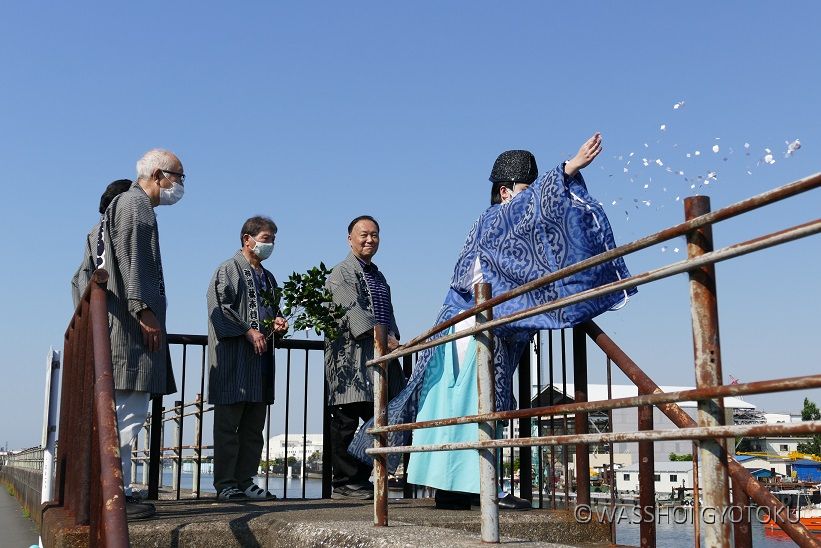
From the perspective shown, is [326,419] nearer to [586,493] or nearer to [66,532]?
[586,493]

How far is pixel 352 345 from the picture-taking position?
5879 mm

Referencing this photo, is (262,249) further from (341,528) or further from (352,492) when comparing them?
(341,528)

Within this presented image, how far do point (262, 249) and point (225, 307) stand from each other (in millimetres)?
473

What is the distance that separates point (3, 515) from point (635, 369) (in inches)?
353

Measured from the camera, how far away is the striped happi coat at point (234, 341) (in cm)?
548

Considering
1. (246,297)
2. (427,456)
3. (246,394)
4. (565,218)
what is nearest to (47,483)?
(246,394)

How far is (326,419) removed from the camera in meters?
6.23

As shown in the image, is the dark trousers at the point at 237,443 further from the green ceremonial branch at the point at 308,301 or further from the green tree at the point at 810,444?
the green tree at the point at 810,444

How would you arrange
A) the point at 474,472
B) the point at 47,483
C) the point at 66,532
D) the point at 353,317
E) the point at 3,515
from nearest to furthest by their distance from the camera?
the point at 66,532
the point at 474,472
the point at 47,483
the point at 353,317
the point at 3,515

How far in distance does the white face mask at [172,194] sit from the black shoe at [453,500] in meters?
2.11

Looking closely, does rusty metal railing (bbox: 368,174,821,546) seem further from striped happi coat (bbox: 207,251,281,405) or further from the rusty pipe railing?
striped happi coat (bbox: 207,251,281,405)

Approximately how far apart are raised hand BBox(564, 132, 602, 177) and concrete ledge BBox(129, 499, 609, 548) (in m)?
1.65

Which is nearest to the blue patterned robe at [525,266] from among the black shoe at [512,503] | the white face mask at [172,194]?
the black shoe at [512,503]

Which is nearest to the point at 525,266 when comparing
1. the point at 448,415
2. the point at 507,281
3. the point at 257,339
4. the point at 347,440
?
the point at 507,281
